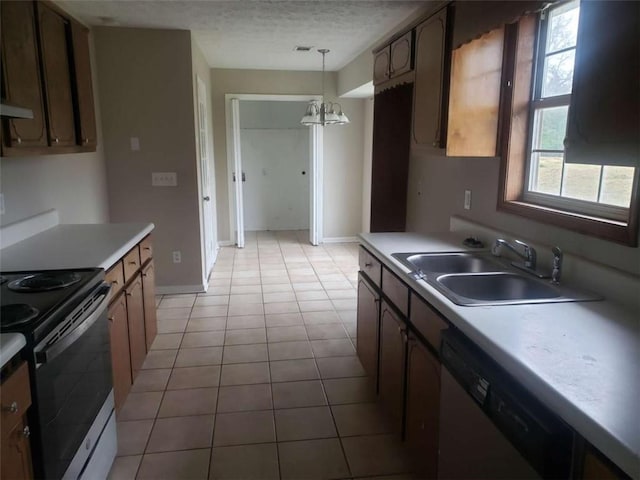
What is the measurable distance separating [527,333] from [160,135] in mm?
3725

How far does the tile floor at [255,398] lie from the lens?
2123mm

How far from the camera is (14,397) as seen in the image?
1.24 metres

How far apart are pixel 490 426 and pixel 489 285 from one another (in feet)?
2.79

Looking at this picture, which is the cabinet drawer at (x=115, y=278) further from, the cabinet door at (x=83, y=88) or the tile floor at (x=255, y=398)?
the cabinet door at (x=83, y=88)

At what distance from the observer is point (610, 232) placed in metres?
1.67

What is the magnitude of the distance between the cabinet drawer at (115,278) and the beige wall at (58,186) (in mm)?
650

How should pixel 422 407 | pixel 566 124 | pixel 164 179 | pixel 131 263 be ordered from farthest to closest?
pixel 164 179 → pixel 131 263 → pixel 422 407 → pixel 566 124

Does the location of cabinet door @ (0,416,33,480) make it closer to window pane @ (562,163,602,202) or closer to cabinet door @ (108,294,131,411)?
cabinet door @ (108,294,131,411)

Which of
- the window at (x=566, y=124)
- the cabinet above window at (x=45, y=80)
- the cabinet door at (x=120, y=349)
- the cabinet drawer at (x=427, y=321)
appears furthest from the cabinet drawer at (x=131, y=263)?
the window at (x=566, y=124)

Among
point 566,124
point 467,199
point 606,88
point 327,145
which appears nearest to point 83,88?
point 467,199

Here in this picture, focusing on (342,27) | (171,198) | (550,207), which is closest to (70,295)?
(550,207)

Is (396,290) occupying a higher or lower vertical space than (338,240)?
higher

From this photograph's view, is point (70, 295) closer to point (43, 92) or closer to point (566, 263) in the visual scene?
point (43, 92)

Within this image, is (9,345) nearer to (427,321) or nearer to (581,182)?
(427,321)
